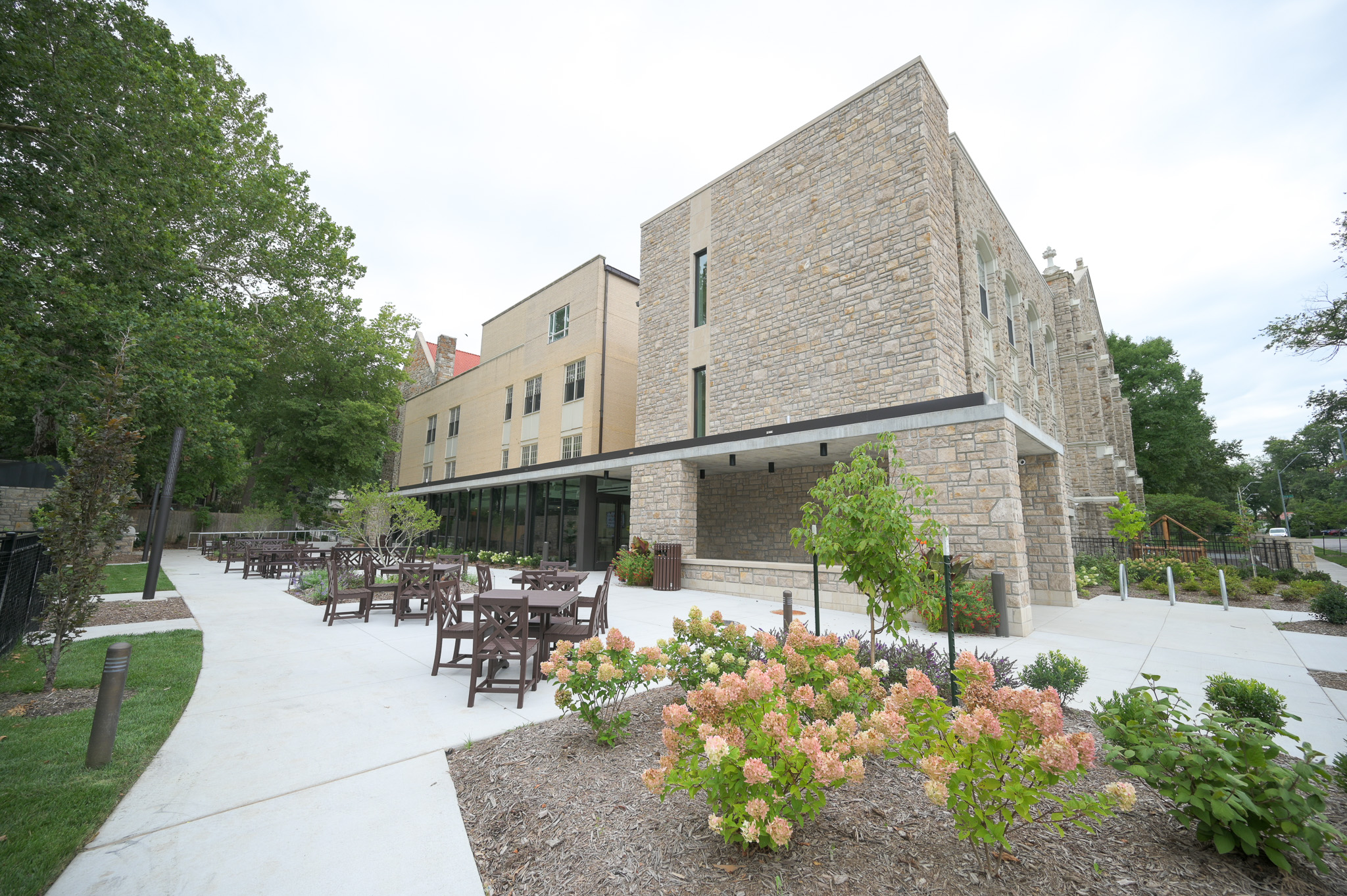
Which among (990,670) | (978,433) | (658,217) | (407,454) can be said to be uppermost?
(658,217)

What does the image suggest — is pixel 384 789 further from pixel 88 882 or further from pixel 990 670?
pixel 990 670

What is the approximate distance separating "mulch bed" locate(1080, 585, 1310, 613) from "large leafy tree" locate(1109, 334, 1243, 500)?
27.6m

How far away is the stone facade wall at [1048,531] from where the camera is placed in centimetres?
1094

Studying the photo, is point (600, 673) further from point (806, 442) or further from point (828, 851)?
point (806, 442)

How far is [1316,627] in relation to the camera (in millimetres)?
8422

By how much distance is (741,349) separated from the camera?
15406mm

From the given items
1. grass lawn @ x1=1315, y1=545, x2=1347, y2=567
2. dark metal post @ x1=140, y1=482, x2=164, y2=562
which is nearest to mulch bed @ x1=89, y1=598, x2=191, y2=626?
dark metal post @ x1=140, y1=482, x2=164, y2=562

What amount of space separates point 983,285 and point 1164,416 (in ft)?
94.6

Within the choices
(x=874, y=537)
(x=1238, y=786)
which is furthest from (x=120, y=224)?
(x=1238, y=786)

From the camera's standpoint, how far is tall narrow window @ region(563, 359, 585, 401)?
2092cm

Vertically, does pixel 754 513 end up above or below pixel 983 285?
below

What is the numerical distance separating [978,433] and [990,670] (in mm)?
7422

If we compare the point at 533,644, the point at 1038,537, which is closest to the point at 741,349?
the point at 1038,537

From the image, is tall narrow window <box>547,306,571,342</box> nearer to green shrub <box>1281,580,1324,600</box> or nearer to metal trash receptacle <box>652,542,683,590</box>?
metal trash receptacle <box>652,542,683,590</box>
